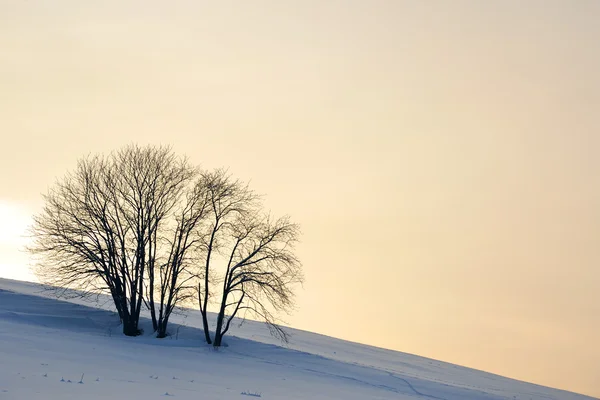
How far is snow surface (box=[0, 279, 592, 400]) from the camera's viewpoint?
78.2 ft

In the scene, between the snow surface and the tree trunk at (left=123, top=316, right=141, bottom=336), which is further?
the tree trunk at (left=123, top=316, right=141, bottom=336)

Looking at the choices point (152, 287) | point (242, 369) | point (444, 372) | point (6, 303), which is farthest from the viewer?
point (444, 372)

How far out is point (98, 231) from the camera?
40.0 m

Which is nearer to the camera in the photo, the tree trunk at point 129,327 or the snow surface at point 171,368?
the snow surface at point 171,368

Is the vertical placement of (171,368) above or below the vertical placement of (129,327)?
below

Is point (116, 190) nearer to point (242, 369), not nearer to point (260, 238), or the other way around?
point (260, 238)

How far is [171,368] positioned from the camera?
3092 centimetres

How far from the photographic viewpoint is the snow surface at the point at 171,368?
23.8 metres

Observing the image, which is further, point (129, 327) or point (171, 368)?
point (129, 327)

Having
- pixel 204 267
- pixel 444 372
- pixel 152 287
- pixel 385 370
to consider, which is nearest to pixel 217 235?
pixel 204 267

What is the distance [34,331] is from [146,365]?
359 inches

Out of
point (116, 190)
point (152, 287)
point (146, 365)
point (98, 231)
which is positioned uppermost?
point (116, 190)

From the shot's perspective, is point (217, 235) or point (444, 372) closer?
point (217, 235)

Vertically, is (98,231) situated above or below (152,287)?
above
